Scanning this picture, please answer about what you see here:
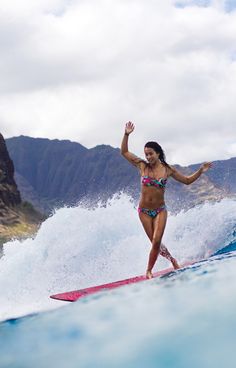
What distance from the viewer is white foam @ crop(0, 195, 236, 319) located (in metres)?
11.5

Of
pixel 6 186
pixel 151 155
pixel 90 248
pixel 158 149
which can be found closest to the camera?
pixel 151 155

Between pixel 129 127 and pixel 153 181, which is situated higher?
pixel 129 127

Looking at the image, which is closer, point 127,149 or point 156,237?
point 156,237

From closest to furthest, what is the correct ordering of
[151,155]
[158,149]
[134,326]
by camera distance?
[134,326]
[151,155]
[158,149]

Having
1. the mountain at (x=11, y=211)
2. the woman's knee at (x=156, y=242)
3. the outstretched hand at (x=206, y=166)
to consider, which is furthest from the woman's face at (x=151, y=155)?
the mountain at (x=11, y=211)

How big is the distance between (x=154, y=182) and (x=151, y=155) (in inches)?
22.9

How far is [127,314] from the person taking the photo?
19.6 feet

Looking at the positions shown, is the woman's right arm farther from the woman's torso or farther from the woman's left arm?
the woman's left arm

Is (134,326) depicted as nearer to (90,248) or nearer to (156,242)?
(156,242)

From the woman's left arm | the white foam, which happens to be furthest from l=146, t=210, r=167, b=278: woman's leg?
the white foam

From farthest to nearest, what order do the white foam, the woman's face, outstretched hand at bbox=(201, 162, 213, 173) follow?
the white foam
outstretched hand at bbox=(201, 162, 213, 173)
the woman's face

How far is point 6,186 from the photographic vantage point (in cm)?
14562

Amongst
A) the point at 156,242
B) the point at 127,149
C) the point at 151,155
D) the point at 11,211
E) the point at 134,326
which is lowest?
the point at 134,326

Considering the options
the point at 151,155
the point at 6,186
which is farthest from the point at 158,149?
the point at 6,186
